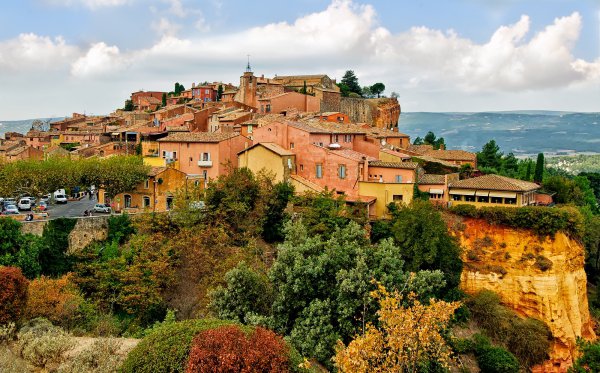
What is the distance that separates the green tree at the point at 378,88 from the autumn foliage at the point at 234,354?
7781cm

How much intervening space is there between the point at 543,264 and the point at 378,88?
5893cm

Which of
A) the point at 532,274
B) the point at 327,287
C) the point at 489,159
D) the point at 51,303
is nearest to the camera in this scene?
the point at 51,303

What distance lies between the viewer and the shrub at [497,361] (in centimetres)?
2825

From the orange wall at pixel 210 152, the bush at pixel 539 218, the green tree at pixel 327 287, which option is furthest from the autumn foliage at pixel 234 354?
the orange wall at pixel 210 152

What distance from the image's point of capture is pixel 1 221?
2809 cm

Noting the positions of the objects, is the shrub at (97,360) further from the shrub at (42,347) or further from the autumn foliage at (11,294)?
the autumn foliage at (11,294)

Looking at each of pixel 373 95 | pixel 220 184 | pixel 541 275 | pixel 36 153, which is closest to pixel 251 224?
pixel 220 184

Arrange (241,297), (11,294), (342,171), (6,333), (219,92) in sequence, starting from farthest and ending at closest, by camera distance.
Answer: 1. (219,92)
2. (342,171)
3. (241,297)
4. (11,294)
5. (6,333)

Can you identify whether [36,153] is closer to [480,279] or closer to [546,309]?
[480,279]

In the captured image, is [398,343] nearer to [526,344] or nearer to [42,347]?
[42,347]

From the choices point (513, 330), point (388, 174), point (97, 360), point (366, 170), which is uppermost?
point (366, 170)

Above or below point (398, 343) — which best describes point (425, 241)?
below

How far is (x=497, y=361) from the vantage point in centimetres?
2834

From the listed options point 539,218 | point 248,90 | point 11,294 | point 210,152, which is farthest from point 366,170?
point 248,90
